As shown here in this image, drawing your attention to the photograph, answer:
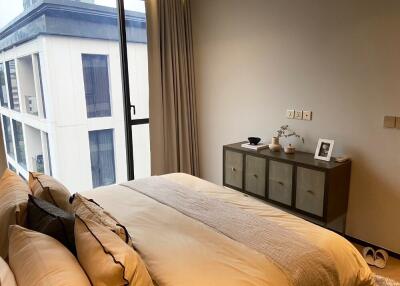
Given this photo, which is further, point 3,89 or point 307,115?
point 3,89

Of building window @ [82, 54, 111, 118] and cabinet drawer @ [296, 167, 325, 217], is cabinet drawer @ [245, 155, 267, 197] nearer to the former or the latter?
cabinet drawer @ [296, 167, 325, 217]

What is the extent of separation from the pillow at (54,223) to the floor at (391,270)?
2.34m

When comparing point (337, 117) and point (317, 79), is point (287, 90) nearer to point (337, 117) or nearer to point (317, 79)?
point (317, 79)

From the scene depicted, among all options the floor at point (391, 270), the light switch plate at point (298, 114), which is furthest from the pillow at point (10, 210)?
the floor at point (391, 270)

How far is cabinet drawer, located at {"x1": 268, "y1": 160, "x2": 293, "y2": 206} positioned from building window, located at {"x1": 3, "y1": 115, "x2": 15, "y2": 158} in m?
2.74

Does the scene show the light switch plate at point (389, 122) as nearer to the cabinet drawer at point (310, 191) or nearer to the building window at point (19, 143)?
the cabinet drawer at point (310, 191)

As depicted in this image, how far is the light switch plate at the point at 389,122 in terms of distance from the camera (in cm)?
251

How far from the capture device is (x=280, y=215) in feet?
6.46

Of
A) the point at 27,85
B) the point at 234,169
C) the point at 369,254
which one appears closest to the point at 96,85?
the point at 27,85

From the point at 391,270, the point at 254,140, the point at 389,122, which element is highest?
the point at 389,122

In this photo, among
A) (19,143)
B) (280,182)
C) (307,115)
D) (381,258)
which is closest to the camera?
(381,258)

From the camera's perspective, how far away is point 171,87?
3.99m

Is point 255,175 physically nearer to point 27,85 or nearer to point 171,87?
point 171,87

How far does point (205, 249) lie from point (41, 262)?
744 mm
